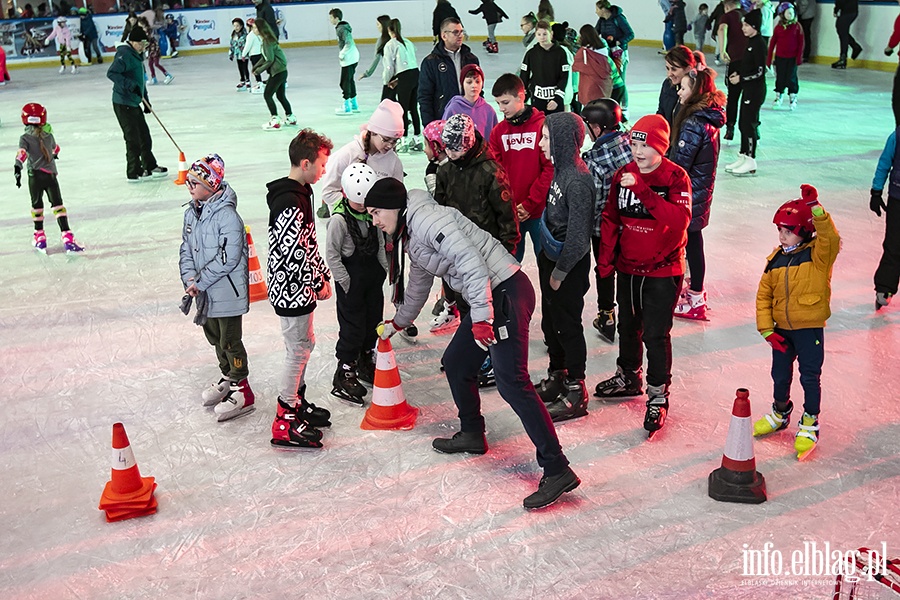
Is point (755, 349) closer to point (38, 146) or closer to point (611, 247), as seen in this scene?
point (611, 247)

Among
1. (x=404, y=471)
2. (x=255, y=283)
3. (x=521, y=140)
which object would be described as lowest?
(x=404, y=471)

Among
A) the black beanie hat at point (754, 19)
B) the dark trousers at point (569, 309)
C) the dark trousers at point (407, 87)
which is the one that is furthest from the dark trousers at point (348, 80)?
the dark trousers at point (569, 309)

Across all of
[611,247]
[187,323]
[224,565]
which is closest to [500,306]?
[611,247]

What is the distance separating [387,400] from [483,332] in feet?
3.71

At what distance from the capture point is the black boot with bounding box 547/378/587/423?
450 centimetres

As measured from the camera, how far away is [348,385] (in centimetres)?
484

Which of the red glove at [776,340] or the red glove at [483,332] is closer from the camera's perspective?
the red glove at [483,332]

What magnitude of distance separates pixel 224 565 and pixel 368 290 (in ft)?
5.72

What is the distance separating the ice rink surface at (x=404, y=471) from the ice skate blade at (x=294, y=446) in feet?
0.19

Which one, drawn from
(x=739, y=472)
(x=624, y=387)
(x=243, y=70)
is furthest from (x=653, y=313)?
(x=243, y=70)

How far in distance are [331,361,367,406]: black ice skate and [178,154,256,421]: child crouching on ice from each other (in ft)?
1.68

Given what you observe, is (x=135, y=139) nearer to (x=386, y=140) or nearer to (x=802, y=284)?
(x=386, y=140)

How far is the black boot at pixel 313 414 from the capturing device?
14.7 ft

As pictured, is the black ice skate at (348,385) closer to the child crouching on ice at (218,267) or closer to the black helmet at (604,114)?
the child crouching on ice at (218,267)
